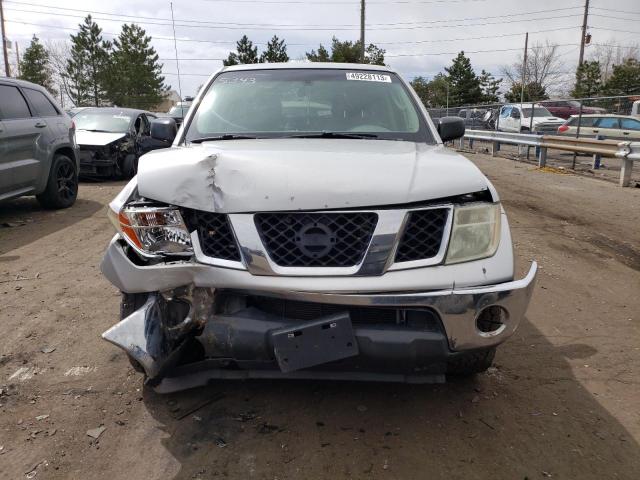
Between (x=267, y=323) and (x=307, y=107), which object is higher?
(x=307, y=107)

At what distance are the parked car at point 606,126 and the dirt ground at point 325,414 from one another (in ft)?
45.2

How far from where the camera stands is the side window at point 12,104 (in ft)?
22.1

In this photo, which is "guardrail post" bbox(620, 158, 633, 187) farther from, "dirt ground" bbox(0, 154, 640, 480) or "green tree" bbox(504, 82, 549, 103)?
"green tree" bbox(504, 82, 549, 103)

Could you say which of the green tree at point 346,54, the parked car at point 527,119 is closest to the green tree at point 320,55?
the green tree at point 346,54

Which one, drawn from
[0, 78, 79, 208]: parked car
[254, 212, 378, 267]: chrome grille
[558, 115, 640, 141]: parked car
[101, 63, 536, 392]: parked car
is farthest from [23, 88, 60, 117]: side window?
[558, 115, 640, 141]: parked car

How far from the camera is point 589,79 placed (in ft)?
131

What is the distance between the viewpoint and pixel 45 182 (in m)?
7.52

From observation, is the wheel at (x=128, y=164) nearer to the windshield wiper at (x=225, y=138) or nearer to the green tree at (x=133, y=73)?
the windshield wiper at (x=225, y=138)

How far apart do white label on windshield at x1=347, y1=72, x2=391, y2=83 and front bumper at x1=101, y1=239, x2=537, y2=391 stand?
83.8 inches

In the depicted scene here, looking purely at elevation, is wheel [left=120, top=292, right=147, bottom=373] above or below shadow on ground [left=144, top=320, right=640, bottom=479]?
above

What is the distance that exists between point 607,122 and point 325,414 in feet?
55.8

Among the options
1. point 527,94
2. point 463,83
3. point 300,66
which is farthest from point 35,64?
point 300,66

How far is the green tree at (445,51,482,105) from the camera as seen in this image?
50250 millimetres

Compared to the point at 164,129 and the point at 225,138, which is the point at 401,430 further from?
the point at 164,129
